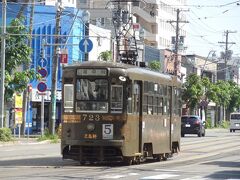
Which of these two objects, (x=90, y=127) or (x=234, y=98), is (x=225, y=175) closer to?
(x=90, y=127)

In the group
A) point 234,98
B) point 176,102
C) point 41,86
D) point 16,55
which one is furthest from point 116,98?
point 234,98

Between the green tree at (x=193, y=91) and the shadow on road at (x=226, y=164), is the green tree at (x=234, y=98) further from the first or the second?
the shadow on road at (x=226, y=164)

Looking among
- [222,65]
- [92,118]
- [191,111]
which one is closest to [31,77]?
[92,118]

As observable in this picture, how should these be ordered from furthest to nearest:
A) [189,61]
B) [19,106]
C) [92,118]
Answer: [189,61]
[19,106]
[92,118]

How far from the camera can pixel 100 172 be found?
60.7 feet

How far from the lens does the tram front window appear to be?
20.7 metres

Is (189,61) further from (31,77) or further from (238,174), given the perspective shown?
(238,174)

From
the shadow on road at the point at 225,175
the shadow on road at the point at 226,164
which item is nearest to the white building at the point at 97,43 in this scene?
the shadow on road at the point at 226,164

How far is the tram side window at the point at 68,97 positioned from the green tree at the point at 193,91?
5553 cm

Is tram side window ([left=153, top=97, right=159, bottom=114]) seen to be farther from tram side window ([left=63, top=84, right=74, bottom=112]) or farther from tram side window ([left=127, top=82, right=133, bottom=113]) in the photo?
tram side window ([left=63, top=84, right=74, bottom=112])

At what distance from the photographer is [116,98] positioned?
2084cm

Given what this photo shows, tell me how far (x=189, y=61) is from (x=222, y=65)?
86.1ft

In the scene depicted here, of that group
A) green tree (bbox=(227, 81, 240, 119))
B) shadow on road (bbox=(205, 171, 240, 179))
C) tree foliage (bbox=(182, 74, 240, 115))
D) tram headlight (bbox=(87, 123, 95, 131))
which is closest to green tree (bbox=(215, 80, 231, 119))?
tree foliage (bbox=(182, 74, 240, 115))

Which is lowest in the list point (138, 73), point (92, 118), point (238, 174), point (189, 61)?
point (238, 174)
